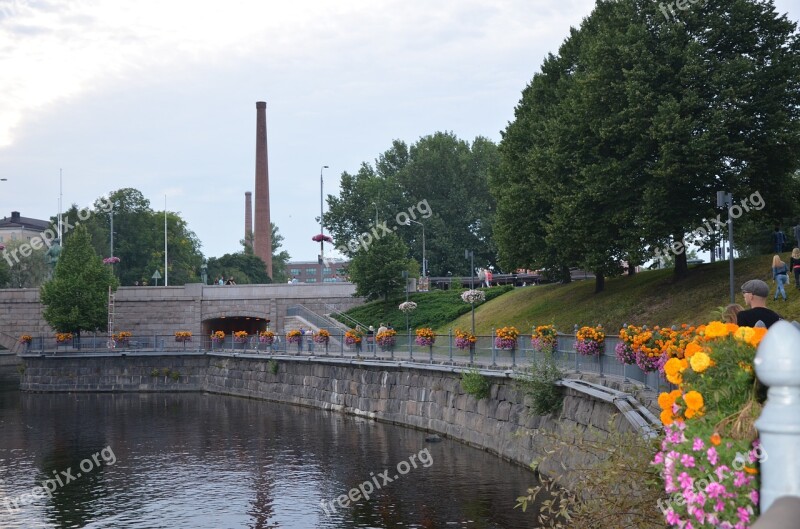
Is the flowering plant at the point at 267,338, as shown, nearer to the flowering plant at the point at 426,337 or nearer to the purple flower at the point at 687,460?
the flowering plant at the point at 426,337

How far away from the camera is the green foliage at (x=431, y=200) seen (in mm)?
81562

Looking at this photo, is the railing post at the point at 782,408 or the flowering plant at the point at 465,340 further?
the flowering plant at the point at 465,340

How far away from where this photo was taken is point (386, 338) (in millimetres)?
34719

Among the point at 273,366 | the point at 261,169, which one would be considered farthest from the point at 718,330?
the point at 261,169

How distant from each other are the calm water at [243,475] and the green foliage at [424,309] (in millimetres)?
20017

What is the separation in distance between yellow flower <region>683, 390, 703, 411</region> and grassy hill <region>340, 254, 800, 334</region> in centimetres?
1739

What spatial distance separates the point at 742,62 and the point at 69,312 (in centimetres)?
4374

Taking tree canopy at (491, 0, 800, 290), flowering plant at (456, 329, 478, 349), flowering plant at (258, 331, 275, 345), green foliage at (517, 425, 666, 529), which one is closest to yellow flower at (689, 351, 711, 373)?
green foliage at (517, 425, 666, 529)

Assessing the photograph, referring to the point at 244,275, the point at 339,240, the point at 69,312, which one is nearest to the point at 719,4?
the point at 69,312

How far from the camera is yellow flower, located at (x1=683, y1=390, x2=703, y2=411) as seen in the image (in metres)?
5.17

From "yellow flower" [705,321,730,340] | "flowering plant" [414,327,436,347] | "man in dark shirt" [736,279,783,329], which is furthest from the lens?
"flowering plant" [414,327,436,347]

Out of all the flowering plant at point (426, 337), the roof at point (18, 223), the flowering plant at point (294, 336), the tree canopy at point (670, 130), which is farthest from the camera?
the roof at point (18, 223)

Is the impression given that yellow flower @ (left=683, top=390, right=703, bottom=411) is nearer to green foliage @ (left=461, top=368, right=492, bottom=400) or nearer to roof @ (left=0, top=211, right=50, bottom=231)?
green foliage @ (left=461, top=368, right=492, bottom=400)

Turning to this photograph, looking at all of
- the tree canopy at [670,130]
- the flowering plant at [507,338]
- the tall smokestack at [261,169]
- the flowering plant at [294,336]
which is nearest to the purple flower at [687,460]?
the flowering plant at [507,338]
